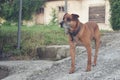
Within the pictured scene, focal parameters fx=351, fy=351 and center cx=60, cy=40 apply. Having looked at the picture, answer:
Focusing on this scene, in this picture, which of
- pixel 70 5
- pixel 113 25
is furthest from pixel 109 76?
pixel 70 5

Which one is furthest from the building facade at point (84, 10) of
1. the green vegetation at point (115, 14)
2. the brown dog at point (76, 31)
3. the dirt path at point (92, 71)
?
the brown dog at point (76, 31)

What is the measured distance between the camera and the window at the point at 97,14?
2139cm

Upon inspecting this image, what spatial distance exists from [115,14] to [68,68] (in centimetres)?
1056

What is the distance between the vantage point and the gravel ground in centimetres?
848

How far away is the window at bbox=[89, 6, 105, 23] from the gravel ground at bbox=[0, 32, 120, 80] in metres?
9.73

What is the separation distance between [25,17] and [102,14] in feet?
20.9

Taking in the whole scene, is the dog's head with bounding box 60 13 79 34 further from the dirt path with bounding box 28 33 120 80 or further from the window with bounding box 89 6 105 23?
the window with bounding box 89 6 105 23

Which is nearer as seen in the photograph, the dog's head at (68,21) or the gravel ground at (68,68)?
the dog's head at (68,21)

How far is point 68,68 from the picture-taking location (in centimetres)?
971

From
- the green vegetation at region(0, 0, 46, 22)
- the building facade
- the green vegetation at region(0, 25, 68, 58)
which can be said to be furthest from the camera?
the green vegetation at region(0, 0, 46, 22)

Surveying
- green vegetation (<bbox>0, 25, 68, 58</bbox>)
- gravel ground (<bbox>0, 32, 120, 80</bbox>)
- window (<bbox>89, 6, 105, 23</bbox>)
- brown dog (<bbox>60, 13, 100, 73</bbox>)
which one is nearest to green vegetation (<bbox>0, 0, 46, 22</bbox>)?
window (<bbox>89, 6, 105, 23</bbox>)

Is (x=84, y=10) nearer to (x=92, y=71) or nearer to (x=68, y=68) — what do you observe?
(x=68, y=68)

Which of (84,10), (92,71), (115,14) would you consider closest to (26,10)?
(84,10)

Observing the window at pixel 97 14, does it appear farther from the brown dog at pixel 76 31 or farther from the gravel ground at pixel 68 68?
the brown dog at pixel 76 31
